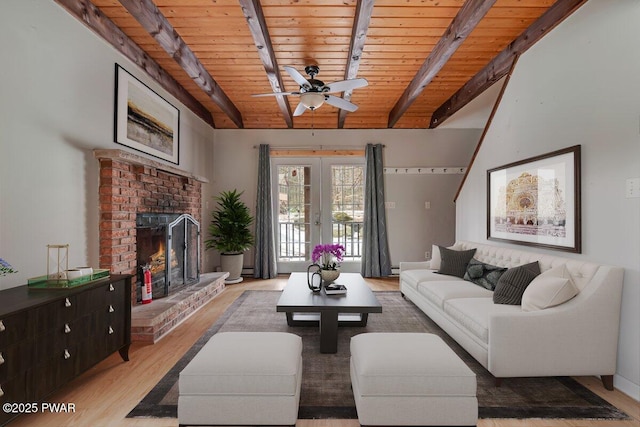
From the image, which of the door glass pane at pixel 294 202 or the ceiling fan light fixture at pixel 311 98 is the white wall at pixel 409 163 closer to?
the door glass pane at pixel 294 202

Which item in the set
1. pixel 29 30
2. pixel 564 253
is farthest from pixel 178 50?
pixel 564 253

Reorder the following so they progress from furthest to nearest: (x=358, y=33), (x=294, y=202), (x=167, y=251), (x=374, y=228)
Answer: (x=294, y=202) < (x=374, y=228) < (x=167, y=251) < (x=358, y=33)

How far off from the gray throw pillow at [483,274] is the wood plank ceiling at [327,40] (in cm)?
218

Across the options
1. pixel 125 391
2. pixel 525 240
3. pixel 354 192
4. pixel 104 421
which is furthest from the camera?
pixel 354 192

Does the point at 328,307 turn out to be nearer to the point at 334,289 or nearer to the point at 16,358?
the point at 334,289

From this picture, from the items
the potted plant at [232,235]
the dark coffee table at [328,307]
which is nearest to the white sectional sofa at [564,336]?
the dark coffee table at [328,307]

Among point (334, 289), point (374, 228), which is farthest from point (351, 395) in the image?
point (374, 228)

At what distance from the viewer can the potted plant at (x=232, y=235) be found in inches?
204

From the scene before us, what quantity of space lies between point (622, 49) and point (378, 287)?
378 centimetres

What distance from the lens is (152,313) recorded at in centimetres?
294

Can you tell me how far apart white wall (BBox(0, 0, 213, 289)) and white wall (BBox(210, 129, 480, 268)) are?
2.95 m

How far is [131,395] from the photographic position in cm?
200

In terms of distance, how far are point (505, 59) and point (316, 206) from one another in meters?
3.60

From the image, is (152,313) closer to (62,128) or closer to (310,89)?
(62,128)
